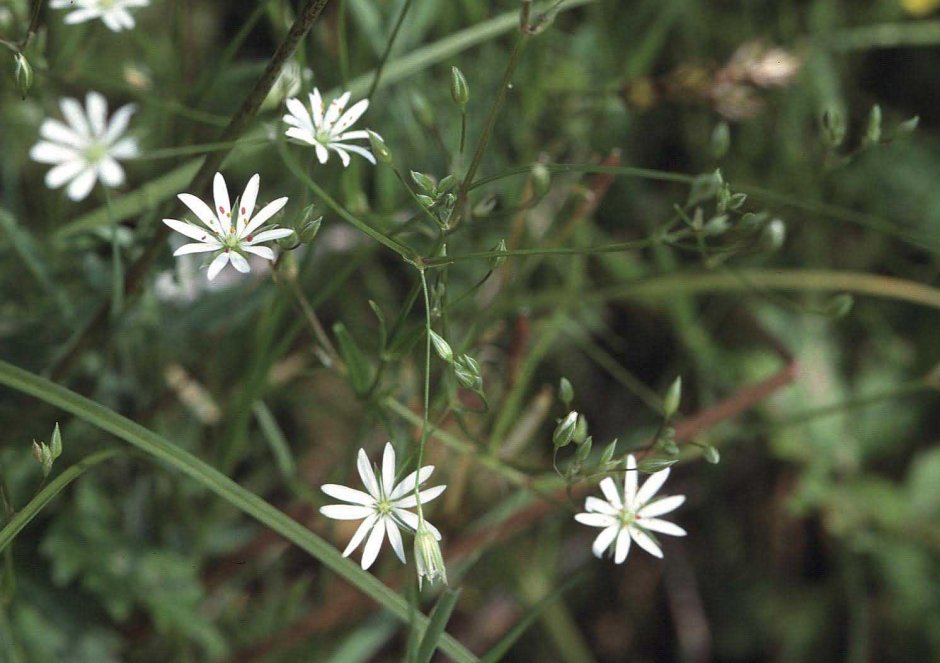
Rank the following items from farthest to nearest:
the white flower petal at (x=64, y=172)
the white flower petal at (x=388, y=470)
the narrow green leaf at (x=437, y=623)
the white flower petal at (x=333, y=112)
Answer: the white flower petal at (x=64, y=172) → the white flower petal at (x=333, y=112) → the white flower petal at (x=388, y=470) → the narrow green leaf at (x=437, y=623)

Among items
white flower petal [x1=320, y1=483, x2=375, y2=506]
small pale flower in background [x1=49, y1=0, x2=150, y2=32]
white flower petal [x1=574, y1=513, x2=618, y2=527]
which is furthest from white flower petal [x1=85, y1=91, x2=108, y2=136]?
white flower petal [x1=574, y1=513, x2=618, y2=527]

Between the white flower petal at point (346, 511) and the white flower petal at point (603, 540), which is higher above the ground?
the white flower petal at point (603, 540)

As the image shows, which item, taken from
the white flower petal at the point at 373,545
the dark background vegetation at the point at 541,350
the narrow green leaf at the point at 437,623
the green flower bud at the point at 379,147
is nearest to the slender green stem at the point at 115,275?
the dark background vegetation at the point at 541,350

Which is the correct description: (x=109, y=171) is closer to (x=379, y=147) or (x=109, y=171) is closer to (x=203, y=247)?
(x=203, y=247)

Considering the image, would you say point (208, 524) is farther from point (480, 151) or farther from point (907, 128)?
point (907, 128)

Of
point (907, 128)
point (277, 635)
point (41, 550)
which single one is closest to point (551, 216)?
point (907, 128)

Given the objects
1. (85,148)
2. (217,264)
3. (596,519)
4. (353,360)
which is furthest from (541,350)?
(85,148)

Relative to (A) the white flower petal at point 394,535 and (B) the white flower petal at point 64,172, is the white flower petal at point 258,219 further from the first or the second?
(B) the white flower petal at point 64,172

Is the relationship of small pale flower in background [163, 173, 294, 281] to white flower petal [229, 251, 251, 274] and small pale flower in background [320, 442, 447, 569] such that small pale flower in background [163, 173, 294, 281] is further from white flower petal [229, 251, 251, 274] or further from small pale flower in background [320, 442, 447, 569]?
small pale flower in background [320, 442, 447, 569]
